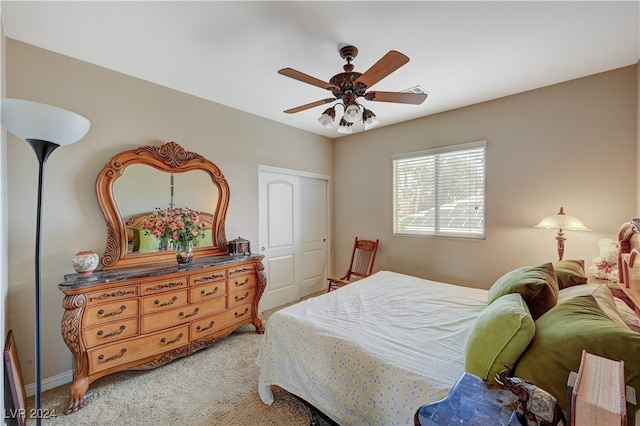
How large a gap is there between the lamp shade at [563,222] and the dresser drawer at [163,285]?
347 centimetres

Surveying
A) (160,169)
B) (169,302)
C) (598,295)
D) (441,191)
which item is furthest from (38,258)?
(441,191)

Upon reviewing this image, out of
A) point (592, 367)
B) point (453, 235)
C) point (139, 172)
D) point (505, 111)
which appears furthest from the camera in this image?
point (453, 235)

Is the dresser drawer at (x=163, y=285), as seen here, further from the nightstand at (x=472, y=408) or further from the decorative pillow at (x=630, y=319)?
the decorative pillow at (x=630, y=319)

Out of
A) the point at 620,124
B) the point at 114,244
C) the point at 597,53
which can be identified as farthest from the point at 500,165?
the point at 114,244

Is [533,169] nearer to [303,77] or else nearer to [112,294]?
[303,77]

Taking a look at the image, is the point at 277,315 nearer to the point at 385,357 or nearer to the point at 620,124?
the point at 385,357

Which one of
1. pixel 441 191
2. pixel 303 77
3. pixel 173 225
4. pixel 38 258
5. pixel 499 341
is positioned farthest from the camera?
pixel 441 191

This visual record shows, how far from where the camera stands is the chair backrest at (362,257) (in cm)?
397

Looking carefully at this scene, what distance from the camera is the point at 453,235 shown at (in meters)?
3.36

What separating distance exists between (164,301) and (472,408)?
235 centimetres

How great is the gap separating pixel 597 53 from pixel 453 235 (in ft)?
6.84

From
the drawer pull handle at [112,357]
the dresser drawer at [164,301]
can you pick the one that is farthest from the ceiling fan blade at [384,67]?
the drawer pull handle at [112,357]

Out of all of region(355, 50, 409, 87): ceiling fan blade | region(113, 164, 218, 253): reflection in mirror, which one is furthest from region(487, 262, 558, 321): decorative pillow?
region(113, 164, 218, 253): reflection in mirror

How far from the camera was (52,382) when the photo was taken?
82.7 inches
